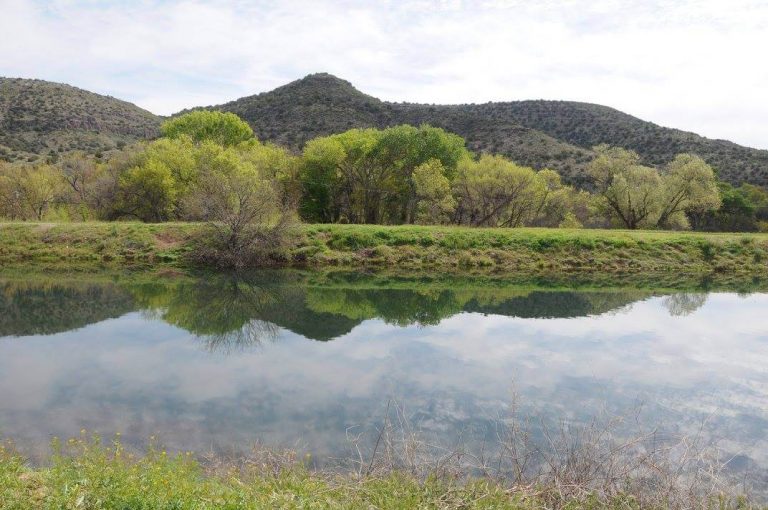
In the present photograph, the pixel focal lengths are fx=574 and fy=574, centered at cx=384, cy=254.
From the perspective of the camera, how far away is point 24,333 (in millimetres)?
19672

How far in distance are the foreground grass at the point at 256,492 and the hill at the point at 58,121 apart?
2610 inches

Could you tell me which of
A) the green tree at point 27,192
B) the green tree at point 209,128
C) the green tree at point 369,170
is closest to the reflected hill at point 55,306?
the green tree at point 27,192

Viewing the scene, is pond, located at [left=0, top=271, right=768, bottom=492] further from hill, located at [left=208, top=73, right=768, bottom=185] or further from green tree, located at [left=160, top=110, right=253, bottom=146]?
hill, located at [left=208, top=73, right=768, bottom=185]

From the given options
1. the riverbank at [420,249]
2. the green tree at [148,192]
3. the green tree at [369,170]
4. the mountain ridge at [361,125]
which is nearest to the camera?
the riverbank at [420,249]

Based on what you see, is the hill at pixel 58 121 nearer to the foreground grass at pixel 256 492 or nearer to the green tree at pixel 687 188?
the green tree at pixel 687 188

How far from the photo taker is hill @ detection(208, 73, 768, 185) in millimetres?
77000

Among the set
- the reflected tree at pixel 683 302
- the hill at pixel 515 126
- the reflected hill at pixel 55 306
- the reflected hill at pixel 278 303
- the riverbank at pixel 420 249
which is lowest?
the reflected hill at pixel 55 306

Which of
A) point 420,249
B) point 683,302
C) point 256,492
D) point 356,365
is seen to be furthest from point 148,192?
point 256,492

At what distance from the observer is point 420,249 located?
40.8m

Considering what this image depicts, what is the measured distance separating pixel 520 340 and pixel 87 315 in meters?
16.8

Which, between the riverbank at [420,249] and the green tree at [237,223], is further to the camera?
the riverbank at [420,249]

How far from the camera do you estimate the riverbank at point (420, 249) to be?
37.2m

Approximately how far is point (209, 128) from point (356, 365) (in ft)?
164

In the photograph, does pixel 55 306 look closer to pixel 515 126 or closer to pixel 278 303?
pixel 278 303
